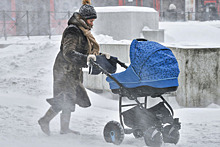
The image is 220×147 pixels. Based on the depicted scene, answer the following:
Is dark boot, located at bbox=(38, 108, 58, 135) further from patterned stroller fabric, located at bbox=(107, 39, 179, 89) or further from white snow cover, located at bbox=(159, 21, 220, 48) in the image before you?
white snow cover, located at bbox=(159, 21, 220, 48)

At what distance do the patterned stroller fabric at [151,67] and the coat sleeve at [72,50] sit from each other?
23.6 inches

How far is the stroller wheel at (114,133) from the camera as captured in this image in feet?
14.4

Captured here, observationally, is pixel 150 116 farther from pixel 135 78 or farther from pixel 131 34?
pixel 131 34

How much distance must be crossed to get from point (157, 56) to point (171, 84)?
1.10 feet

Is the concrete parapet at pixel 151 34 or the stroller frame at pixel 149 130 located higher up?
the concrete parapet at pixel 151 34

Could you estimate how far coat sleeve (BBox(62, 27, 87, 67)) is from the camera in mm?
4457

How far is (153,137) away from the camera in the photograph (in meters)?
4.20

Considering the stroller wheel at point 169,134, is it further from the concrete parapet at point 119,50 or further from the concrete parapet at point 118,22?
the concrete parapet at point 118,22

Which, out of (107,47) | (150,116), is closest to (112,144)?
(150,116)

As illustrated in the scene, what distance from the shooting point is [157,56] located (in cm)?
412

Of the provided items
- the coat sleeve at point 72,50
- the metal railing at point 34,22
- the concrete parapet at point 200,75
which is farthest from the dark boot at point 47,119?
the metal railing at point 34,22

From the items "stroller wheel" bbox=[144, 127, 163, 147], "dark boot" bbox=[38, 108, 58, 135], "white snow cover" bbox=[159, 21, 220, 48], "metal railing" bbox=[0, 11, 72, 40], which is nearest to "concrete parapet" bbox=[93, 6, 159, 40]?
"white snow cover" bbox=[159, 21, 220, 48]

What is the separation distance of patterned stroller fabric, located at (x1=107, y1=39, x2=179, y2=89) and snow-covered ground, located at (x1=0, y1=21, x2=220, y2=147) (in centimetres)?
86

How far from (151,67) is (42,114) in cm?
265
